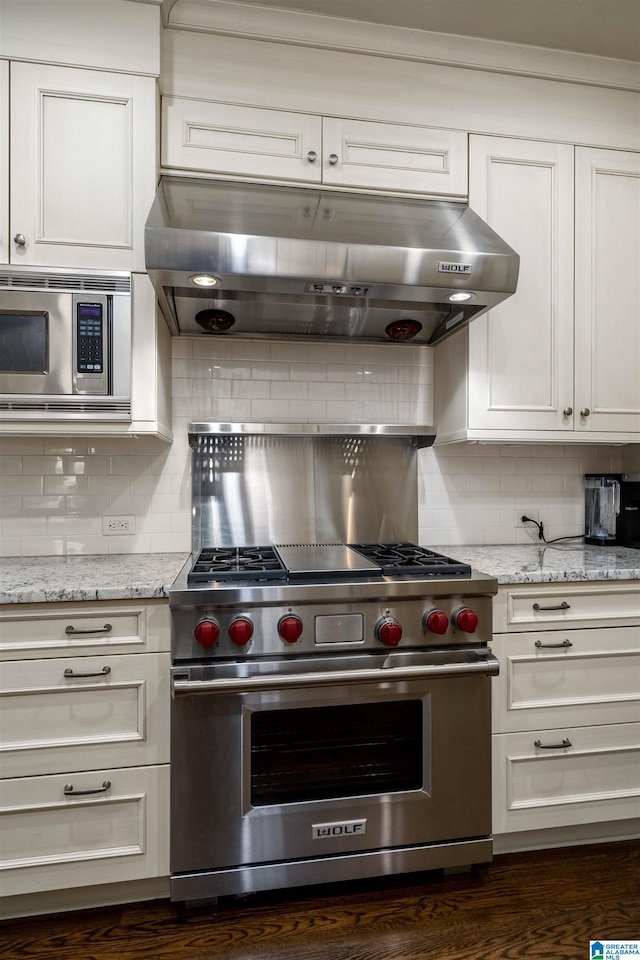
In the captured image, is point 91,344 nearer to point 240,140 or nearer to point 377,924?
point 240,140

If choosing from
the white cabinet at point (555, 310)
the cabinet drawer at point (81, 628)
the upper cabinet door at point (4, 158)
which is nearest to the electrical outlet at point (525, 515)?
the white cabinet at point (555, 310)

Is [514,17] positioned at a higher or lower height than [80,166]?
higher

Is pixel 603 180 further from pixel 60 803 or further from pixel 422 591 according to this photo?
pixel 60 803

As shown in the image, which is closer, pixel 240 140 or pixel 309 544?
pixel 240 140

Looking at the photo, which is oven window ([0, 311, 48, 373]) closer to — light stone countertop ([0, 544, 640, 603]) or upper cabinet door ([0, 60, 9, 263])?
upper cabinet door ([0, 60, 9, 263])

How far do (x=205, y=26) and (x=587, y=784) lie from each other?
2936mm

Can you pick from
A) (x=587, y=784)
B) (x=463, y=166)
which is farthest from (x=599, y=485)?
(x=463, y=166)

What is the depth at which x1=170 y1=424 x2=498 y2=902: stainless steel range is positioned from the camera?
1.54 metres

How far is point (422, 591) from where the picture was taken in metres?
1.62

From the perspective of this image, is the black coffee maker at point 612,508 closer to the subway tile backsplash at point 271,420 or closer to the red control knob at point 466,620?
the subway tile backsplash at point 271,420

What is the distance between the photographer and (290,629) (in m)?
1.53

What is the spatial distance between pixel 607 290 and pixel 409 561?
141 cm

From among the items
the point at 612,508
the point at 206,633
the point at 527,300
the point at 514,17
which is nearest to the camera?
the point at 206,633

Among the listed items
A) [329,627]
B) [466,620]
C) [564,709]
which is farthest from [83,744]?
[564,709]
